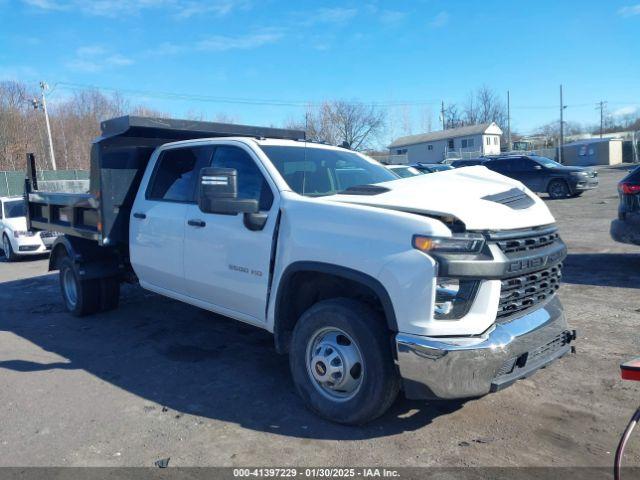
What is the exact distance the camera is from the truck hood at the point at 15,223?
12.8 meters

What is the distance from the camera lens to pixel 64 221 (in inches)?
275

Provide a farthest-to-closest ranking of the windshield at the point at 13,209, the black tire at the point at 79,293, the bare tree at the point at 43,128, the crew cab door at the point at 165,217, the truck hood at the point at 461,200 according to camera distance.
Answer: the bare tree at the point at 43,128 < the windshield at the point at 13,209 < the black tire at the point at 79,293 < the crew cab door at the point at 165,217 < the truck hood at the point at 461,200

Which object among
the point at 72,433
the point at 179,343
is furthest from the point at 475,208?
the point at 179,343

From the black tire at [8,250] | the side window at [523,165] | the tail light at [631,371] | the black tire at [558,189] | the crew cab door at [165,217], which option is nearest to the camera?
the tail light at [631,371]

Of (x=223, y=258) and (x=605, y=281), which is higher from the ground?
(x=223, y=258)

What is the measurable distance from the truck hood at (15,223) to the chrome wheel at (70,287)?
666 cm

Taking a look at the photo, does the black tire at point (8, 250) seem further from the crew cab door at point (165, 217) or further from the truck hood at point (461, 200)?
the truck hood at point (461, 200)

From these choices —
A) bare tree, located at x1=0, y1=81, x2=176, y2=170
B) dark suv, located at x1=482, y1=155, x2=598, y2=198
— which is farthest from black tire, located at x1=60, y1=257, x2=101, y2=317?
bare tree, located at x1=0, y1=81, x2=176, y2=170

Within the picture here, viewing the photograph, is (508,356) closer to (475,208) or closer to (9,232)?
(475,208)

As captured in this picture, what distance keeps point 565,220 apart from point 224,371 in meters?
12.3

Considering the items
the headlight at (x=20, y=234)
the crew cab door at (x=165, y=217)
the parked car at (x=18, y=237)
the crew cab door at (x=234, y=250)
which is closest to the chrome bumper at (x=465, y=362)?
the crew cab door at (x=234, y=250)

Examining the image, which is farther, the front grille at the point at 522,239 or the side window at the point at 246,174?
the side window at the point at 246,174

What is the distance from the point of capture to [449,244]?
3219mm

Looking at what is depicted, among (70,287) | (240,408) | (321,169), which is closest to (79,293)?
(70,287)
